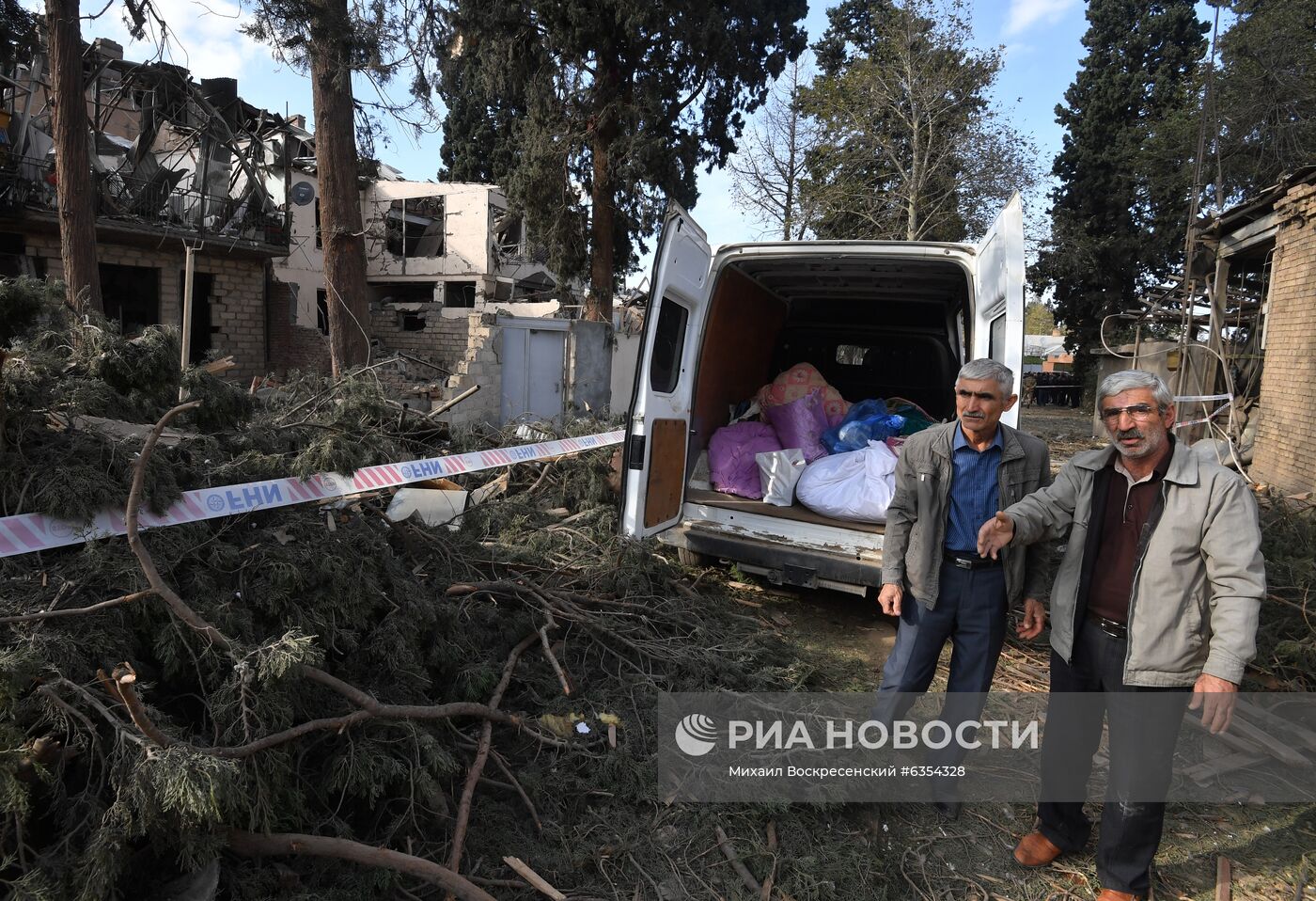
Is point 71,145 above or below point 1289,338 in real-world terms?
above

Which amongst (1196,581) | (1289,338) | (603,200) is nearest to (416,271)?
(603,200)

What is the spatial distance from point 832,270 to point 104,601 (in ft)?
15.5

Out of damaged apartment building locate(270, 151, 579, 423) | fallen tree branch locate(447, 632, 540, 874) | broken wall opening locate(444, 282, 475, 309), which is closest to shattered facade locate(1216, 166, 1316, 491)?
fallen tree branch locate(447, 632, 540, 874)

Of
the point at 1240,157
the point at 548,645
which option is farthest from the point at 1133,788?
the point at 1240,157

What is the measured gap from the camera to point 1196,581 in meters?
2.09

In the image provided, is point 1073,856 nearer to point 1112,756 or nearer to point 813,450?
point 1112,756

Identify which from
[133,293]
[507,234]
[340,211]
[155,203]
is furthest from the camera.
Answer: [507,234]

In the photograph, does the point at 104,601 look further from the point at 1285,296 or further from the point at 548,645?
the point at 1285,296

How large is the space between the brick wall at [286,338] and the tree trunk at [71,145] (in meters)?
8.46

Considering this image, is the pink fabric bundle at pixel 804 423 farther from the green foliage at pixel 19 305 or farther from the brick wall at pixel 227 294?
the brick wall at pixel 227 294

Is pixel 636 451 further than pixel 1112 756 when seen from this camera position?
Yes

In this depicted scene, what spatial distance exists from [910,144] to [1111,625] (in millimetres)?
21005

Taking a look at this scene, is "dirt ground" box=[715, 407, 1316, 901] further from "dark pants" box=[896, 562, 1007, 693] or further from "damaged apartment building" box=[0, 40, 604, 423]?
"damaged apartment building" box=[0, 40, 604, 423]

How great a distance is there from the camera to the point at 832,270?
5.32m
